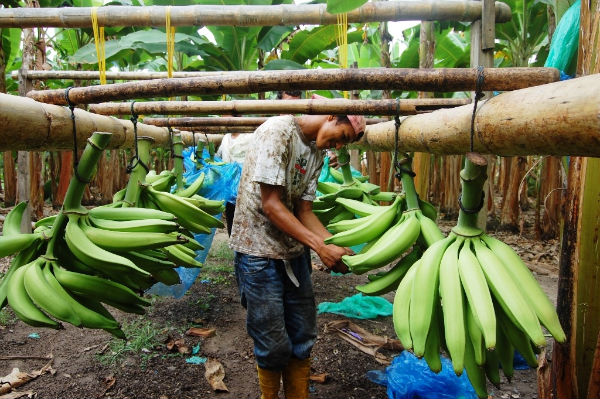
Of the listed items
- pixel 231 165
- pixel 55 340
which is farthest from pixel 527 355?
pixel 55 340

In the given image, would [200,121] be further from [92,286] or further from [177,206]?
[92,286]

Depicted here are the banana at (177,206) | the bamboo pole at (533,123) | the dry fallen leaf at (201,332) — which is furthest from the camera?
the dry fallen leaf at (201,332)

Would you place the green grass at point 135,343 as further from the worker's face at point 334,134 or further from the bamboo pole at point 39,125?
the worker's face at point 334,134

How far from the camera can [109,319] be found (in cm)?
107

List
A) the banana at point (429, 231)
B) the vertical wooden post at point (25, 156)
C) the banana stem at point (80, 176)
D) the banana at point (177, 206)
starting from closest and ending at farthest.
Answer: the banana stem at point (80, 176), the banana at point (429, 231), the banana at point (177, 206), the vertical wooden post at point (25, 156)

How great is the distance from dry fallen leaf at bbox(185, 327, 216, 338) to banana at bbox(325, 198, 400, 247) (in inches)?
82.5

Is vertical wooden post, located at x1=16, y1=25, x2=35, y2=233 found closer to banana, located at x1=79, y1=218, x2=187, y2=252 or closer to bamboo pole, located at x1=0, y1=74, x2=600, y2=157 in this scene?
bamboo pole, located at x1=0, y1=74, x2=600, y2=157

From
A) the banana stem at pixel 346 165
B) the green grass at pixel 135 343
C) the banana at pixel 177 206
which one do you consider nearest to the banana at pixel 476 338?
the banana at pixel 177 206

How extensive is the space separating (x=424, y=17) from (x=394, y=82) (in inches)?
49.8

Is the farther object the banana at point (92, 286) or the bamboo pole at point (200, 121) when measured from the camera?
the bamboo pole at point (200, 121)

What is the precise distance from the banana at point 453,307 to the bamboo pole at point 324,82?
42 cm

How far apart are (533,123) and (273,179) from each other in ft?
3.77

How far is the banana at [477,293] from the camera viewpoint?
31.7 inches

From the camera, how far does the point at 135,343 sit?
284 cm
